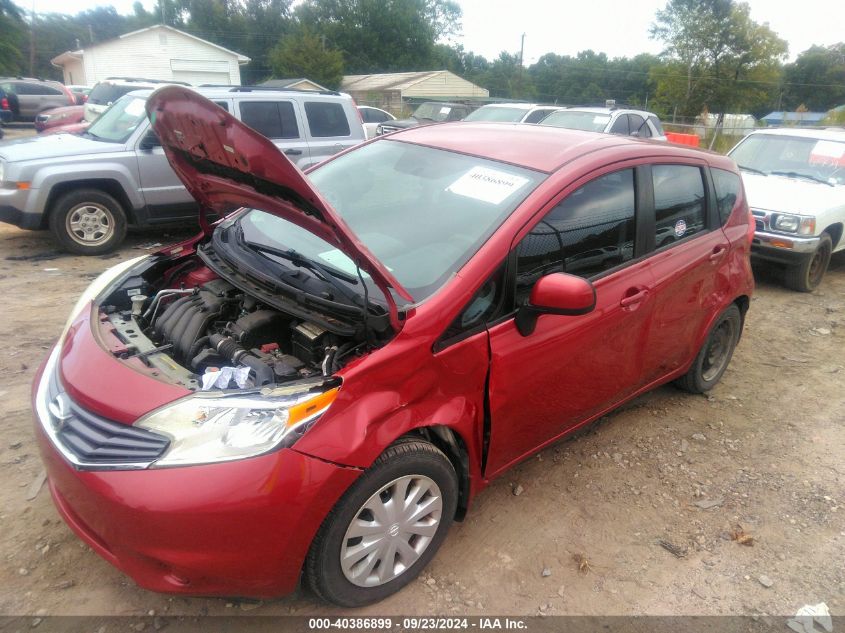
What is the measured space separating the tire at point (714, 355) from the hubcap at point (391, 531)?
2428 mm

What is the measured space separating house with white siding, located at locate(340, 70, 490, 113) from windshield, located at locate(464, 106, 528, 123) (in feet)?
85.7

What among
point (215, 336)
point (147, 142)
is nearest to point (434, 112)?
point (147, 142)

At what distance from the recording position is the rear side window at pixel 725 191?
377 cm

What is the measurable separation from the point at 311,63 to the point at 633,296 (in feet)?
155

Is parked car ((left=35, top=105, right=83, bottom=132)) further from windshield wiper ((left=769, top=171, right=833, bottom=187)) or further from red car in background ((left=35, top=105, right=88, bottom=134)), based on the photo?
windshield wiper ((left=769, top=171, right=833, bottom=187))

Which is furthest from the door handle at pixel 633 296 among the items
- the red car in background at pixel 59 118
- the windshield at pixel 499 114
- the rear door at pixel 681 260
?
the red car in background at pixel 59 118

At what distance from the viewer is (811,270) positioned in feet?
22.2

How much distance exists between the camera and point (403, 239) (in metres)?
2.69

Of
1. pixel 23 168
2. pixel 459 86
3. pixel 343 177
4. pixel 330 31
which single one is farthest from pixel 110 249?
pixel 330 31

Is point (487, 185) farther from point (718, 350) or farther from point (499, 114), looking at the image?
point (499, 114)

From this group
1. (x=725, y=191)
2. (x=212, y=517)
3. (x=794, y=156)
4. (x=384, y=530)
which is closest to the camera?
(x=212, y=517)

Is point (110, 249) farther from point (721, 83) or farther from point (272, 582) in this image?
point (721, 83)

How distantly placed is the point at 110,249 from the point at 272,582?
19.6ft

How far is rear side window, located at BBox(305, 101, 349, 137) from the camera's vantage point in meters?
7.86
